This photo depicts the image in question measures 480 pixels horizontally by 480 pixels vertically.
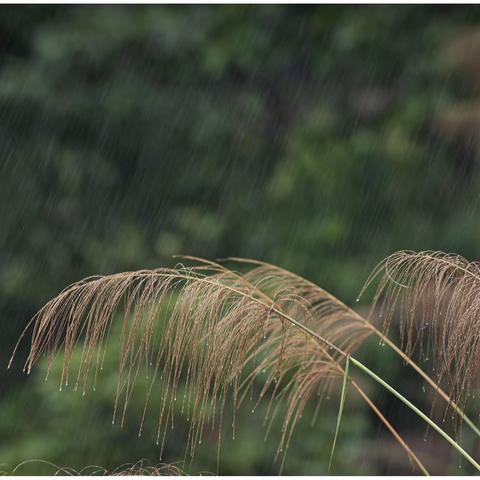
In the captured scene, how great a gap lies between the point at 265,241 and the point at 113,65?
153 cm

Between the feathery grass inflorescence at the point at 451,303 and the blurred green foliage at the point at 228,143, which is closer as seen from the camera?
the feathery grass inflorescence at the point at 451,303

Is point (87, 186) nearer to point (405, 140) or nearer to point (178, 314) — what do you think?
point (405, 140)

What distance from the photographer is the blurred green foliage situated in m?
5.16

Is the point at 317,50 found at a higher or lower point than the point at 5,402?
higher

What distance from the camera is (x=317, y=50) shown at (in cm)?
581

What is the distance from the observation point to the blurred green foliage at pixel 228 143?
5164mm

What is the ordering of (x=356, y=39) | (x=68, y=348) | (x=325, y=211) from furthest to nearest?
1. (x=356, y=39)
2. (x=325, y=211)
3. (x=68, y=348)

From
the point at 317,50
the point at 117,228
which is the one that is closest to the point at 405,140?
the point at 317,50

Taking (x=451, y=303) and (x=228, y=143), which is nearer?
(x=451, y=303)

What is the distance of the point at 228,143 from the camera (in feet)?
19.0

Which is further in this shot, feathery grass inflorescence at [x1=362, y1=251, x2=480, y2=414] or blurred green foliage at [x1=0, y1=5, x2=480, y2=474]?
blurred green foliage at [x1=0, y1=5, x2=480, y2=474]

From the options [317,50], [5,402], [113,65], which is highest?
[317,50]


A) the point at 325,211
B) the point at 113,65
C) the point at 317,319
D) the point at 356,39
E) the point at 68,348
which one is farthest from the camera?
the point at 113,65

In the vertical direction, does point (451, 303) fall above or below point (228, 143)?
below
